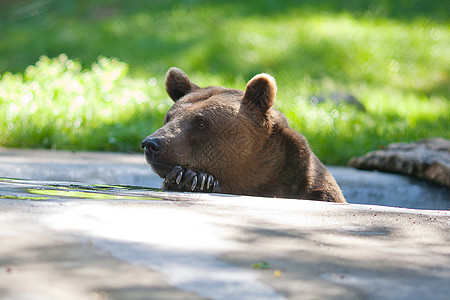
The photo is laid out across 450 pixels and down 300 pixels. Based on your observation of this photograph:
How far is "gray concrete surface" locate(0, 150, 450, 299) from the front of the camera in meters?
1.40

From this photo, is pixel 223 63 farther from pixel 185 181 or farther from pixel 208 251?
pixel 208 251

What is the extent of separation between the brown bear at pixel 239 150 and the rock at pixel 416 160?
5.55 ft

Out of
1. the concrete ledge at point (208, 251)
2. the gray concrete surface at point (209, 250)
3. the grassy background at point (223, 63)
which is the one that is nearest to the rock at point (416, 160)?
the grassy background at point (223, 63)

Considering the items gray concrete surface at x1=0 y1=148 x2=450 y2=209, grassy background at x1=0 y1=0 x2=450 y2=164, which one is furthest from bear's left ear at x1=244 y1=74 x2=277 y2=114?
grassy background at x1=0 y1=0 x2=450 y2=164

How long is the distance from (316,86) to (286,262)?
322 inches

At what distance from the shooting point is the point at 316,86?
9633mm

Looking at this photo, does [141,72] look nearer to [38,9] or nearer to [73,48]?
[73,48]

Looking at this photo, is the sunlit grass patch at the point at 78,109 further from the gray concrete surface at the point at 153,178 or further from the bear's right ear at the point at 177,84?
the bear's right ear at the point at 177,84

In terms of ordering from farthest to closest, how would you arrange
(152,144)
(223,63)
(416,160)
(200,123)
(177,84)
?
(223,63) → (416,160) → (177,84) → (200,123) → (152,144)

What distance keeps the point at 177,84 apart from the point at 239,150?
0.84 m

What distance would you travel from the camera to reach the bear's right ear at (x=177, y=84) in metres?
4.09

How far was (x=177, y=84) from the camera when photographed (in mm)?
4148

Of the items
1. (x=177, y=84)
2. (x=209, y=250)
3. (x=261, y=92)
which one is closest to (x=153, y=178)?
(x=177, y=84)

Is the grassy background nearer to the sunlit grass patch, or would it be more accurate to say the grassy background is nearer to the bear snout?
the sunlit grass patch
